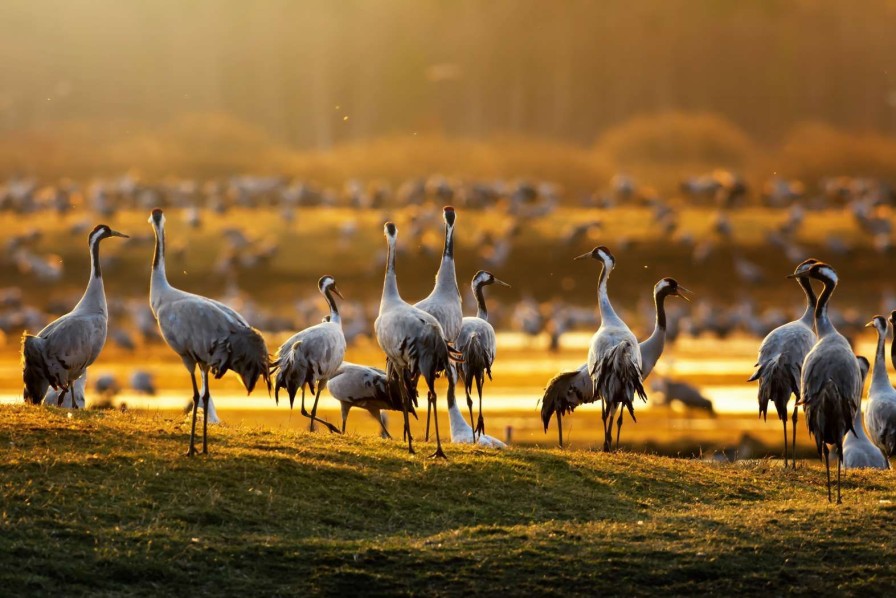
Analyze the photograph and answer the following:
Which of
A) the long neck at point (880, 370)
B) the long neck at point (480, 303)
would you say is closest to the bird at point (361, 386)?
the long neck at point (480, 303)

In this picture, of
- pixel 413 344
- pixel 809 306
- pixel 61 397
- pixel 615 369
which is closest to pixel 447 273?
pixel 615 369

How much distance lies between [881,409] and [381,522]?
9.01 m

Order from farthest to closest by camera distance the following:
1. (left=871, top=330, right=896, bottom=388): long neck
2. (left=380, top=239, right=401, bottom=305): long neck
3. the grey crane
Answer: (left=871, top=330, right=896, bottom=388): long neck → the grey crane → (left=380, top=239, right=401, bottom=305): long neck

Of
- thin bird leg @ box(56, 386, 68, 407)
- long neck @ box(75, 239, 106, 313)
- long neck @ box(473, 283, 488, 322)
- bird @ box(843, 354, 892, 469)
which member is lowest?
bird @ box(843, 354, 892, 469)

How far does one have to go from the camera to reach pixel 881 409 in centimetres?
1878

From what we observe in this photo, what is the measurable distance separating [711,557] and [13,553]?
5.62 meters

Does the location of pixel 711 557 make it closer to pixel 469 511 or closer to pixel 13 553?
pixel 469 511

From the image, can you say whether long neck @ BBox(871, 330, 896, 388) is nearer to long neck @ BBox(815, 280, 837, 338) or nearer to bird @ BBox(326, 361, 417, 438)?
long neck @ BBox(815, 280, 837, 338)

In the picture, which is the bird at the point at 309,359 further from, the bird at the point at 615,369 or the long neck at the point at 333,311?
the bird at the point at 615,369

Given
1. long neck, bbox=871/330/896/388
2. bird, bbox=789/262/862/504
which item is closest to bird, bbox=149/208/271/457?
bird, bbox=789/262/862/504

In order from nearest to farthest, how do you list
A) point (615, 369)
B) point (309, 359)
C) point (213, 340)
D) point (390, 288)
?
point (213, 340) < point (390, 288) < point (615, 369) < point (309, 359)

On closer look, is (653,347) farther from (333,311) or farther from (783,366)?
(333,311)

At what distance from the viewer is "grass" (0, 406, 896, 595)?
10844 millimetres

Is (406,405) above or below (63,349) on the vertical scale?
below
